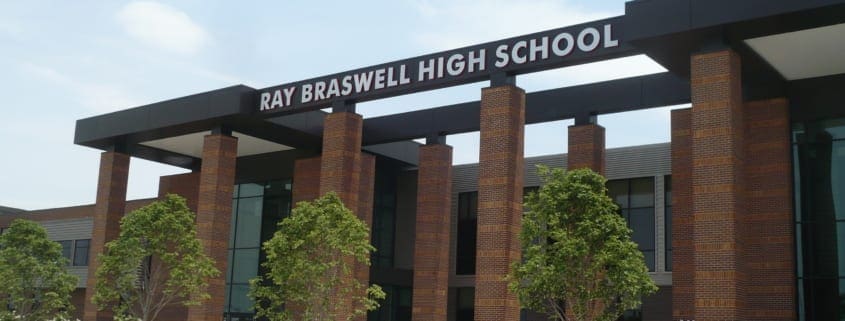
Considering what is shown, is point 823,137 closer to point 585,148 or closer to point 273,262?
point 585,148

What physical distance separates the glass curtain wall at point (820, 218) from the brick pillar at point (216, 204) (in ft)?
77.4

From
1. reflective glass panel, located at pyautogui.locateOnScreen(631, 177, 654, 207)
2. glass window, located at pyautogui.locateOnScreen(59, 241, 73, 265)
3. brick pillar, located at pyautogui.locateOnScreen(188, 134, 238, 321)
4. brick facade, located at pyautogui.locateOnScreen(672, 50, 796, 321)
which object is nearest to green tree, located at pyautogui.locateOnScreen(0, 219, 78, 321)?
brick pillar, located at pyautogui.locateOnScreen(188, 134, 238, 321)

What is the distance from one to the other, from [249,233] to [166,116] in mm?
8277

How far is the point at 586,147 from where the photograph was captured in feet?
117

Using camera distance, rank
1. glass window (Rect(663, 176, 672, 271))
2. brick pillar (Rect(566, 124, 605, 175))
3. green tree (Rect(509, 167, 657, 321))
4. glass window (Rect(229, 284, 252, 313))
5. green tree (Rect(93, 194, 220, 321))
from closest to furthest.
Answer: green tree (Rect(509, 167, 657, 321)), brick pillar (Rect(566, 124, 605, 175)), green tree (Rect(93, 194, 220, 321)), glass window (Rect(663, 176, 672, 271)), glass window (Rect(229, 284, 252, 313))

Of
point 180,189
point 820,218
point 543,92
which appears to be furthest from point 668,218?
point 180,189

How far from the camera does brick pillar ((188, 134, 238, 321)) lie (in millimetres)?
40344

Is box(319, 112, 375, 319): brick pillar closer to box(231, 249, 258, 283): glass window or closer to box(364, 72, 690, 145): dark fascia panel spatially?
box(364, 72, 690, 145): dark fascia panel

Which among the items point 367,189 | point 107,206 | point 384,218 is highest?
point 367,189

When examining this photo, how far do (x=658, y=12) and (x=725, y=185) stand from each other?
533 centimetres

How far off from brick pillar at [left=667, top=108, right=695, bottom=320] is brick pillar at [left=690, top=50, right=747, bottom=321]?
7.85 m

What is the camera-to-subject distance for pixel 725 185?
84.7 feet

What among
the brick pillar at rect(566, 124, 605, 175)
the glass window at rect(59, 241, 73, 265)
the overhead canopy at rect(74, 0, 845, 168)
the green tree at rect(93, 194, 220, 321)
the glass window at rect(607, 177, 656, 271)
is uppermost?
the overhead canopy at rect(74, 0, 845, 168)

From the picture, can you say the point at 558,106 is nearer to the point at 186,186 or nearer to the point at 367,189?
the point at 367,189
